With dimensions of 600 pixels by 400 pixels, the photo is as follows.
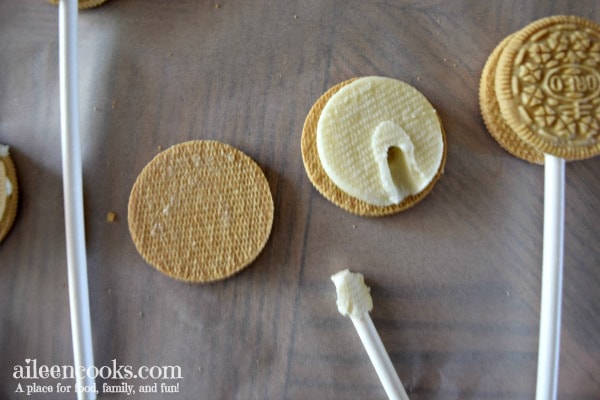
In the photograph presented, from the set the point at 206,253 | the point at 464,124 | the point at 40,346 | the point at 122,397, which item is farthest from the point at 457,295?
the point at 40,346

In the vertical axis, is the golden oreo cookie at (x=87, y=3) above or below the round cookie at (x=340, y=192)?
above

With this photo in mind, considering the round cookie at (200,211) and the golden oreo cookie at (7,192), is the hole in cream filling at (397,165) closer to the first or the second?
the round cookie at (200,211)

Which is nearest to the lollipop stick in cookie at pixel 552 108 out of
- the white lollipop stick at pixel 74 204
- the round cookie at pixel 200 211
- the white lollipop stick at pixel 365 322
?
the white lollipop stick at pixel 365 322

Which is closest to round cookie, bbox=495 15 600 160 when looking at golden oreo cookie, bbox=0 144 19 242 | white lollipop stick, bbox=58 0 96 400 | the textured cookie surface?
the textured cookie surface

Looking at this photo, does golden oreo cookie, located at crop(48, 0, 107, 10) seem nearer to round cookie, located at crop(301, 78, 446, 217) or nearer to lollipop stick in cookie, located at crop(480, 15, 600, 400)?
round cookie, located at crop(301, 78, 446, 217)

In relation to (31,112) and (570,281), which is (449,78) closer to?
(570,281)
